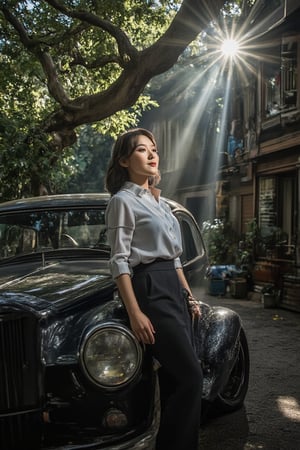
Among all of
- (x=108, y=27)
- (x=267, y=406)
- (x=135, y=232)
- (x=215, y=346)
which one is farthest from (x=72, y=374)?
(x=108, y=27)

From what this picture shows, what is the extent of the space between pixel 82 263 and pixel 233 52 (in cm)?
1281

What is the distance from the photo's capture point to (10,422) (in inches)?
93.4

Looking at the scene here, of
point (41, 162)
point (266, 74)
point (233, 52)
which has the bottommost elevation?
point (41, 162)

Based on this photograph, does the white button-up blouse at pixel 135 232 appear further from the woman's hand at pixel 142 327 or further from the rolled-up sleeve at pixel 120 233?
the woman's hand at pixel 142 327

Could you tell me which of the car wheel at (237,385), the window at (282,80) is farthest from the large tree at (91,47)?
the car wheel at (237,385)

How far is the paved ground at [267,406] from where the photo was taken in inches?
147

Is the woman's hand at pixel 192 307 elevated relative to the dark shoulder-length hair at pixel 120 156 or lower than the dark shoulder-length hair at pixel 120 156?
lower

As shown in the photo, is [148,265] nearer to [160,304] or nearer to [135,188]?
[160,304]

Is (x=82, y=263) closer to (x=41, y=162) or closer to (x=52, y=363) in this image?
(x=52, y=363)

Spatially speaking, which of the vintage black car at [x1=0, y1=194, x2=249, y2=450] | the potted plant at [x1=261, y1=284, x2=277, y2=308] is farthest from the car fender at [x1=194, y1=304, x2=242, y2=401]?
the potted plant at [x1=261, y1=284, x2=277, y2=308]

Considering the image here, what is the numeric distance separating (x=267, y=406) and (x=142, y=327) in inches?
101

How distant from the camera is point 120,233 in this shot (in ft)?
8.21

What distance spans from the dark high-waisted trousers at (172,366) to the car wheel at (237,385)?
168cm

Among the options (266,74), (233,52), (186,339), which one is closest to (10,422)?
(186,339)
